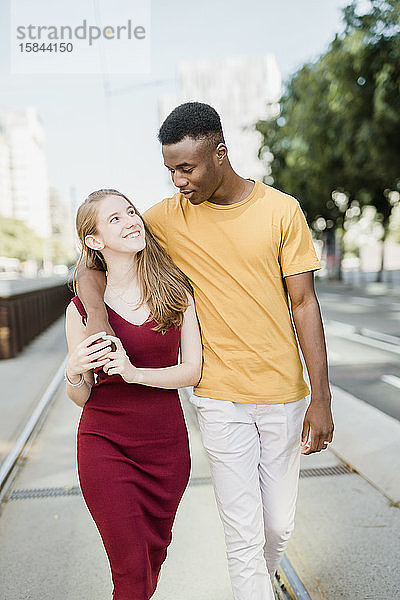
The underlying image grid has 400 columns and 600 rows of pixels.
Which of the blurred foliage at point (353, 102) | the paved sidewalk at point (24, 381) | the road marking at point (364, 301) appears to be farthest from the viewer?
the road marking at point (364, 301)

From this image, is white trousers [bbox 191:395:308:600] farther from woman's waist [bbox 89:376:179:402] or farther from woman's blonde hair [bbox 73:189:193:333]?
woman's blonde hair [bbox 73:189:193:333]

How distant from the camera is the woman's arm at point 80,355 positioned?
77.9 inches

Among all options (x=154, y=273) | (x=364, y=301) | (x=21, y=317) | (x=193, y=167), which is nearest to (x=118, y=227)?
(x=154, y=273)

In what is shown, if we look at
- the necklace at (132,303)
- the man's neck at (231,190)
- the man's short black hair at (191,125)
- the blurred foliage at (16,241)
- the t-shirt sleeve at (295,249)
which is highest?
the man's short black hair at (191,125)

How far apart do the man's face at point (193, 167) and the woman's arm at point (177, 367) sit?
14.7 inches

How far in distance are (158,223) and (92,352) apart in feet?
2.15

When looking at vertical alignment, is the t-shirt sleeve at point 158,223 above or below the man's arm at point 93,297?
above

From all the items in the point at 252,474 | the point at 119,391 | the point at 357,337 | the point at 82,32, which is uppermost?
the point at 82,32

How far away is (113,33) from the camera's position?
620 centimetres

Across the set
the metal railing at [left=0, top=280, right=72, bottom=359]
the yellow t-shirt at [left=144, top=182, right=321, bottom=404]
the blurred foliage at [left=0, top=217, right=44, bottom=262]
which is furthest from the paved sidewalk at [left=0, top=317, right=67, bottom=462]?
the blurred foliage at [left=0, top=217, right=44, bottom=262]

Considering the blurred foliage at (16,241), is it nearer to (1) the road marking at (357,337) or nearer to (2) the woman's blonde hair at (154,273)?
(1) the road marking at (357,337)

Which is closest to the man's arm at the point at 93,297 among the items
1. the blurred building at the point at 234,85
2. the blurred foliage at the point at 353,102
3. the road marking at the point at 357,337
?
the blurred foliage at the point at 353,102

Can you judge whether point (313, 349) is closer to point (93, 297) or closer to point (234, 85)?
point (93, 297)

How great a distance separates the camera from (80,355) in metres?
2.00
